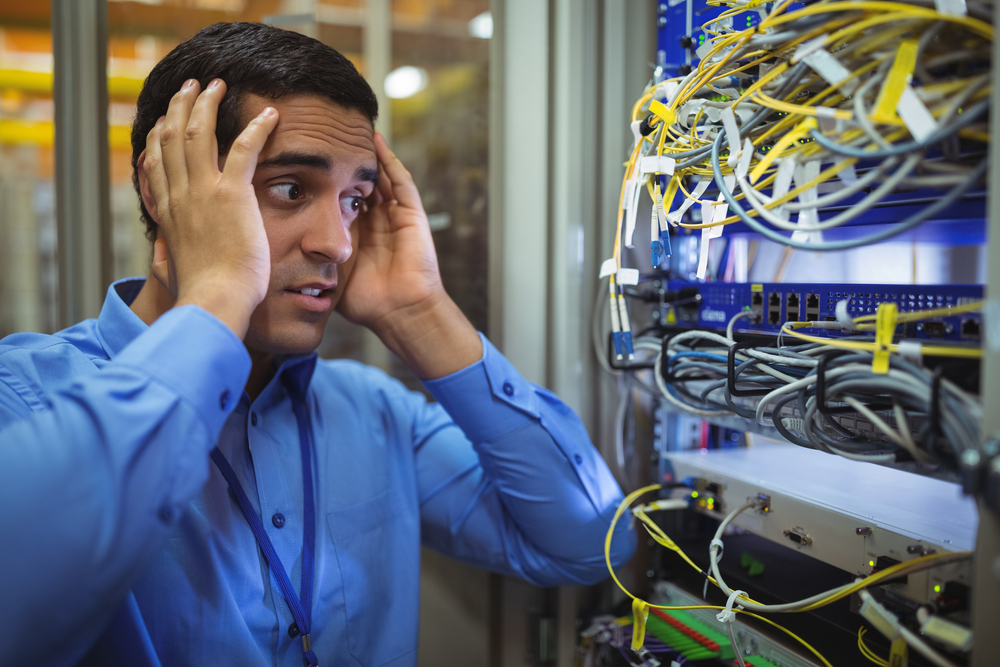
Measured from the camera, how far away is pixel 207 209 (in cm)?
77

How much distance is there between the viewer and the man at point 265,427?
56 cm

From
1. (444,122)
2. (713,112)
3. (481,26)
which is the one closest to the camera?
(713,112)

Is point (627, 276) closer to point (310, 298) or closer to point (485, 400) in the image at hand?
point (485, 400)

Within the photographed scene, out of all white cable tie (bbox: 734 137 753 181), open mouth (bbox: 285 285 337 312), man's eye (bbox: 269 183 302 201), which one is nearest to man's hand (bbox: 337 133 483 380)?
open mouth (bbox: 285 285 337 312)

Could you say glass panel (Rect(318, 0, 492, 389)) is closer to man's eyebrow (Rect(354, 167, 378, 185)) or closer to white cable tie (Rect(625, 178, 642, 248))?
man's eyebrow (Rect(354, 167, 378, 185))

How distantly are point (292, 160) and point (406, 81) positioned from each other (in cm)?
90

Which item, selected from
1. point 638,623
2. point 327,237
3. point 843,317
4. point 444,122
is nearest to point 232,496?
point 327,237

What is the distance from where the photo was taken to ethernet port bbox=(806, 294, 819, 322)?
81 centimetres

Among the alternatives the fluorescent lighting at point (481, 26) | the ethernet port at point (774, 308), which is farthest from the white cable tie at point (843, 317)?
the fluorescent lighting at point (481, 26)

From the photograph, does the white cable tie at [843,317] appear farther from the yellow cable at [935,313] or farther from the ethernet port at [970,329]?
the ethernet port at [970,329]

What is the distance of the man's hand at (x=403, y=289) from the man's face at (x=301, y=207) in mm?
146

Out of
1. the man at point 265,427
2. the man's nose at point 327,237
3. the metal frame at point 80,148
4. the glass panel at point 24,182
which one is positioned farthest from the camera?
the glass panel at point 24,182

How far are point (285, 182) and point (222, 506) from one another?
498 millimetres

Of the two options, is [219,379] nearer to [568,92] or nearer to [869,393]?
[869,393]
